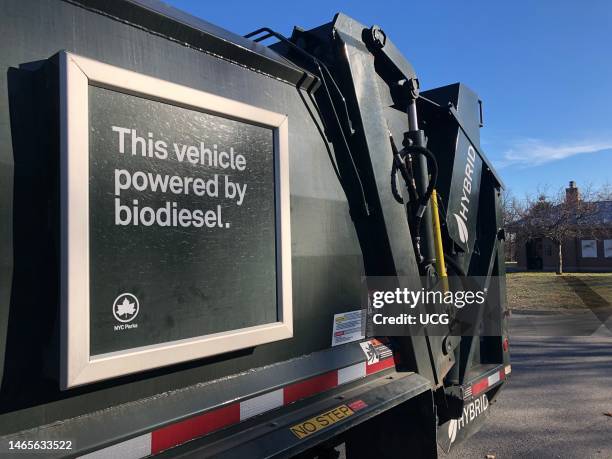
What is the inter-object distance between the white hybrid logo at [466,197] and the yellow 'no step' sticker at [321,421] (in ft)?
5.92

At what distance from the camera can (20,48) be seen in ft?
4.55

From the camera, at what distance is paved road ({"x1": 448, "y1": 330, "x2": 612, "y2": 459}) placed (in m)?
4.37

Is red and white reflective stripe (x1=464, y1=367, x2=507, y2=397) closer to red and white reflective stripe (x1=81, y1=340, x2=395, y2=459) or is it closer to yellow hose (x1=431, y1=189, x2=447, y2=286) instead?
yellow hose (x1=431, y1=189, x2=447, y2=286)

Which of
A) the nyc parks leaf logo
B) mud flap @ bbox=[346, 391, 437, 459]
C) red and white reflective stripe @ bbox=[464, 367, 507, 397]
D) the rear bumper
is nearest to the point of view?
the nyc parks leaf logo

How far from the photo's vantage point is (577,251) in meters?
35.8

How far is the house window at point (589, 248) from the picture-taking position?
35.3 meters

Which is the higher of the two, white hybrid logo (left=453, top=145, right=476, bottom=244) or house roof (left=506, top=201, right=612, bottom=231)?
house roof (left=506, top=201, right=612, bottom=231)

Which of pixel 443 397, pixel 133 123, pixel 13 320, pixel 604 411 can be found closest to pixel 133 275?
pixel 13 320

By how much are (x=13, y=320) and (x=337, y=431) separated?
1.29 metres

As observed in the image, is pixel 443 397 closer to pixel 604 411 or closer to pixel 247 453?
pixel 247 453

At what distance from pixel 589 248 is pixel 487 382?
36.6m

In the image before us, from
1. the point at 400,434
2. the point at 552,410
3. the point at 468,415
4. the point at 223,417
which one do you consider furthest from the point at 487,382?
the point at 223,417

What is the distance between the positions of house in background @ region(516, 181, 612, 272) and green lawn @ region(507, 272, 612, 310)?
13.4m

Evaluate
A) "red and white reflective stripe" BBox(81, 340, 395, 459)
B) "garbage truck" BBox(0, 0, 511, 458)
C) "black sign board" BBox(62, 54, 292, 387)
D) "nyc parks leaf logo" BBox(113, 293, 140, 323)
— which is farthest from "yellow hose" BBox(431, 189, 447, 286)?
"nyc parks leaf logo" BBox(113, 293, 140, 323)
